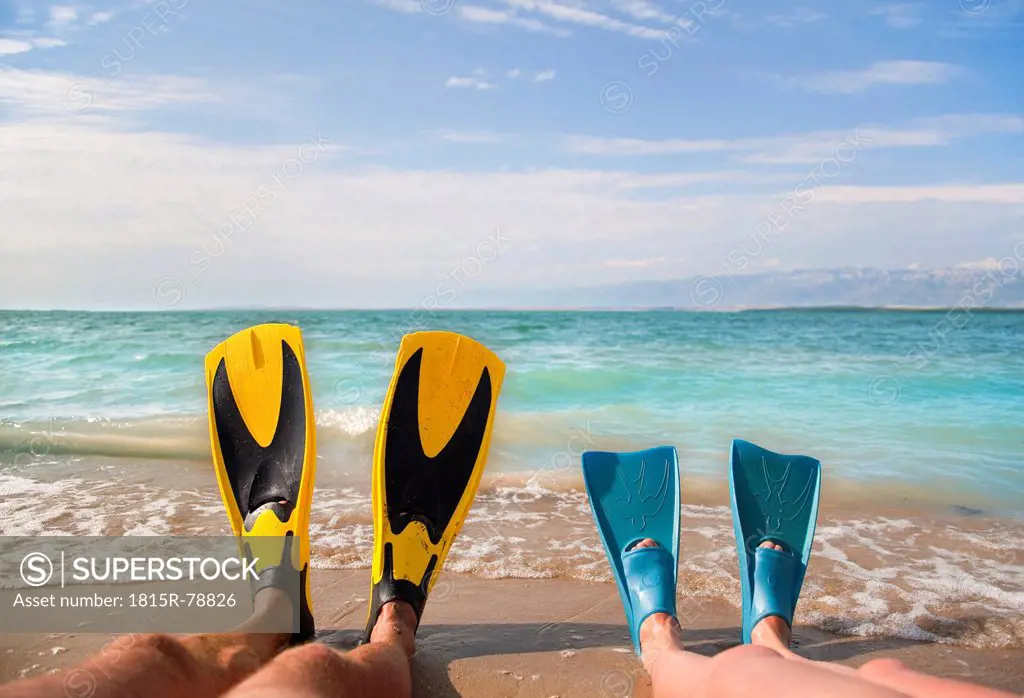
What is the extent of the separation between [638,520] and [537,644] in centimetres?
53

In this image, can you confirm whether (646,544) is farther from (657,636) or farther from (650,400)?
(650,400)

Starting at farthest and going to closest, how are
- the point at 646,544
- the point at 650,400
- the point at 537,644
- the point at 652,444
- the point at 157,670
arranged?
the point at 650,400 < the point at 652,444 < the point at 646,544 < the point at 537,644 < the point at 157,670

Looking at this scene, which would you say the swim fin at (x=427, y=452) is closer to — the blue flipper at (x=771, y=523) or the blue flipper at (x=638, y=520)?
the blue flipper at (x=638, y=520)

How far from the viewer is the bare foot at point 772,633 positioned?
1.97 metres

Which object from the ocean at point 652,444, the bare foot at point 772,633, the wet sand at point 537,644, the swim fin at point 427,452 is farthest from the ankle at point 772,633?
the swim fin at point 427,452

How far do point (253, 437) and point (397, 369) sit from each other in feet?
1.59

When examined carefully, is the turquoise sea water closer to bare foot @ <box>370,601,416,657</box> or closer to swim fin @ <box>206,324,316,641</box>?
swim fin @ <box>206,324,316,641</box>

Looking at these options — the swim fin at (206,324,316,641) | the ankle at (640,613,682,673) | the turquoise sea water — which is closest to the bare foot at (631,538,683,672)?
the ankle at (640,613,682,673)

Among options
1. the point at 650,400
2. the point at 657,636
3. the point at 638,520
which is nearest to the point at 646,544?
the point at 638,520

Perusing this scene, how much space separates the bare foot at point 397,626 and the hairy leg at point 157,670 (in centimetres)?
30

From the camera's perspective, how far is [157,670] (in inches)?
50.1

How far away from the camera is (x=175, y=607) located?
231 cm

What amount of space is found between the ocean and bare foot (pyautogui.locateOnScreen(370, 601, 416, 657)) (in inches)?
26.7

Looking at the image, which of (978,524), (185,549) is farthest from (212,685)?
(978,524)
